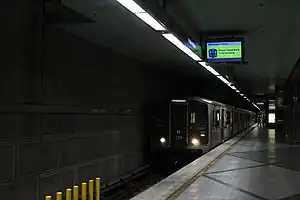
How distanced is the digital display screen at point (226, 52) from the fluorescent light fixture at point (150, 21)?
4.02m

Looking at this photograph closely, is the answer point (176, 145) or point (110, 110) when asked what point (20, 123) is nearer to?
point (110, 110)

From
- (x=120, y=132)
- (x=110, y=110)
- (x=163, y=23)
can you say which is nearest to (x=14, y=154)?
(x=163, y=23)

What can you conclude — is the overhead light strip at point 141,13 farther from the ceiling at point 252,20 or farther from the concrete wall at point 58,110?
the concrete wall at point 58,110

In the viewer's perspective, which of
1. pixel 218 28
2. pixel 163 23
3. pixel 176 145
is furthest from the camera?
pixel 176 145

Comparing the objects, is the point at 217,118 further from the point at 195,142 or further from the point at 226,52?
the point at 226,52

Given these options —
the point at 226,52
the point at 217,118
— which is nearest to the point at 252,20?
the point at 226,52

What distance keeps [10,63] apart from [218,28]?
16.6 ft

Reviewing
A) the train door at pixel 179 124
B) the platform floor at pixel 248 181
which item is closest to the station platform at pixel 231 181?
the platform floor at pixel 248 181

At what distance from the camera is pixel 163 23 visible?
19.9ft

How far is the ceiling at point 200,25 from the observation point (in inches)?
308

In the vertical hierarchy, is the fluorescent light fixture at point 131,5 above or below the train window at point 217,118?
above

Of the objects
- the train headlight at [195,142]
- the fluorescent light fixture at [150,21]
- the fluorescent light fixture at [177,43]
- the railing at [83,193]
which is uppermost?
the fluorescent light fixture at [177,43]

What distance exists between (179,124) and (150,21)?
33.5 feet

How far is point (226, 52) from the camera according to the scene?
10.0 metres
